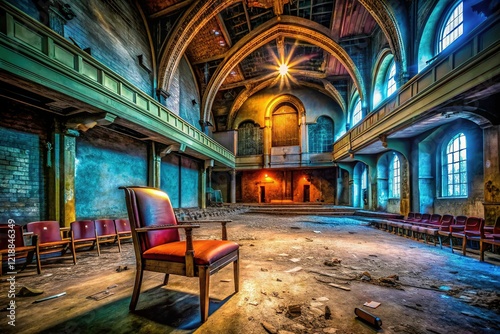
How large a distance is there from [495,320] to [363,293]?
112 centimetres

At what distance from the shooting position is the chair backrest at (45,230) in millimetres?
3783

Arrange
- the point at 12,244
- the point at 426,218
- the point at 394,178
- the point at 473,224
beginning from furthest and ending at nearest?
the point at 394,178 → the point at 426,218 → the point at 473,224 → the point at 12,244

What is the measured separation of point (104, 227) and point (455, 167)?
433 inches

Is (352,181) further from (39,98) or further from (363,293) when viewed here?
(39,98)

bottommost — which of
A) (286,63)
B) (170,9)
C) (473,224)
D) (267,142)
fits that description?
(473,224)

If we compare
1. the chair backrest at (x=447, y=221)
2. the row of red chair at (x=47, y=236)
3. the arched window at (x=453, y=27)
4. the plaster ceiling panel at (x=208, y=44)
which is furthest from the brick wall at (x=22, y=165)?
the arched window at (x=453, y=27)

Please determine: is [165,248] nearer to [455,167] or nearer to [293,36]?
[455,167]

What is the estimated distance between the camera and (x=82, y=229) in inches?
179

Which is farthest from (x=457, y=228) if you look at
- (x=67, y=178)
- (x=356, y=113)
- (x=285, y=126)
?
(x=285, y=126)

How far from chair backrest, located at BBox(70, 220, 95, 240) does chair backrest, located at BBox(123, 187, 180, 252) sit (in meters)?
3.05

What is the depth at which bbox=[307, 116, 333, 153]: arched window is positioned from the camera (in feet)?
→ 59.3

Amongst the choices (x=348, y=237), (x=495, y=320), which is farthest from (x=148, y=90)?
(x=495, y=320)

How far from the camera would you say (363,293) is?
2.58 m

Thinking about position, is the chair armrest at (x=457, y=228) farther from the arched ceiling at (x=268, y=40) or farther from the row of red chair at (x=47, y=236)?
the row of red chair at (x=47, y=236)
